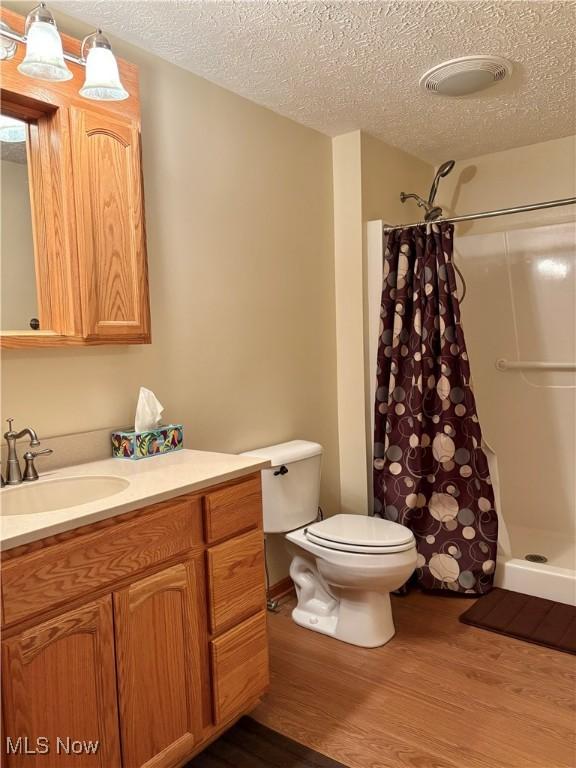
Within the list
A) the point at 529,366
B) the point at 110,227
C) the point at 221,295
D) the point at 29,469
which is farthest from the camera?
the point at 529,366

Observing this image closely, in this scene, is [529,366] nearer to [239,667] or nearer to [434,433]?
[434,433]

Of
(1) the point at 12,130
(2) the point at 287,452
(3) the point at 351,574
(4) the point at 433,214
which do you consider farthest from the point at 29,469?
(4) the point at 433,214

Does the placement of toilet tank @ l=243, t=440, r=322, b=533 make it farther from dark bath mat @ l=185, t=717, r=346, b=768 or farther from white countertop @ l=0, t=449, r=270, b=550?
dark bath mat @ l=185, t=717, r=346, b=768

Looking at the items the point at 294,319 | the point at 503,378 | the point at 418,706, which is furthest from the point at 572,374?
the point at 418,706

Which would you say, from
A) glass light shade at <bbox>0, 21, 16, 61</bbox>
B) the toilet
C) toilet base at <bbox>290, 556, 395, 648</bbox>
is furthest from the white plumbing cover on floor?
glass light shade at <bbox>0, 21, 16, 61</bbox>

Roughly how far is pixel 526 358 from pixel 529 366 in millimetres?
53

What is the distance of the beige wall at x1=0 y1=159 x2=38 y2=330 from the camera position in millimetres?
1672

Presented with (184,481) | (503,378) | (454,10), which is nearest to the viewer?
(184,481)

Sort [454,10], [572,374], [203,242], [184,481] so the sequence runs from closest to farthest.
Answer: [184,481] < [454,10] < [203,242] < [572,374]

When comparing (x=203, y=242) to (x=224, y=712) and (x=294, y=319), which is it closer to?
(x=294, y=319)

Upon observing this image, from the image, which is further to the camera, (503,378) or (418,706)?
(503,378)

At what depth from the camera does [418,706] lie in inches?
75.7

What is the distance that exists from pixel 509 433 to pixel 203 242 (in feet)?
6.79

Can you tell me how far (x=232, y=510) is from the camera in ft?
5.62
